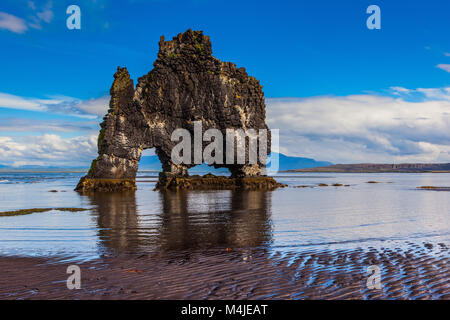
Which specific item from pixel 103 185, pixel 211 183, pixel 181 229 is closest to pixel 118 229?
pixel 181 229

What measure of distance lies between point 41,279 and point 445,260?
42.2ft

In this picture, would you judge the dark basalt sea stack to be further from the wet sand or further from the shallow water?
the wet sand

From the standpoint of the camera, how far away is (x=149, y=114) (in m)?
63.4

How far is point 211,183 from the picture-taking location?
228 ft

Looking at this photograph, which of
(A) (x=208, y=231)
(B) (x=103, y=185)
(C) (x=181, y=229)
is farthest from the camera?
(B) (x=103, y=185)

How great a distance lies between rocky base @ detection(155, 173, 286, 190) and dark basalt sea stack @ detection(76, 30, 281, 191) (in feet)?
0.58

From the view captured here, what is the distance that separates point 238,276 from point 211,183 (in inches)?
2297

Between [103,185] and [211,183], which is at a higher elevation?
[103,185]

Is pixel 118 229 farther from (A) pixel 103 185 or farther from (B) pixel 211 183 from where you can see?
(B) pixel 211 183

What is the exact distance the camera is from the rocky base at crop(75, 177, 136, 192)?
5710cm

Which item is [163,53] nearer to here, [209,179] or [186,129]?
[186,129]

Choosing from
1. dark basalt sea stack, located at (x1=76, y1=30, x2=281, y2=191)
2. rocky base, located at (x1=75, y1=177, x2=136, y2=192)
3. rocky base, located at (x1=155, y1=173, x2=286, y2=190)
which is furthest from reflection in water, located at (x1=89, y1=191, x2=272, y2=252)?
rocky base, located at (x1=155, y1=173, x2=286, y2=190)

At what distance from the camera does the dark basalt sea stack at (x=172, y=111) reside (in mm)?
60062

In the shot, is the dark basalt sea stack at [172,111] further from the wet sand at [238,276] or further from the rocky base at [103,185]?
the wet sand at [238,276]
